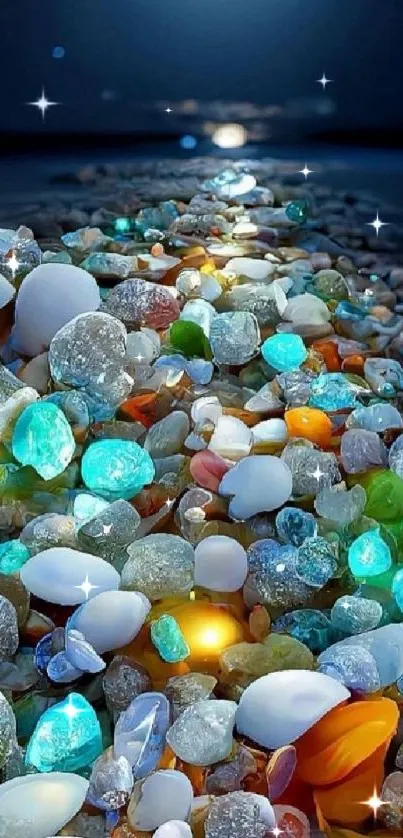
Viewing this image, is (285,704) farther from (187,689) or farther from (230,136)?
(230,136)

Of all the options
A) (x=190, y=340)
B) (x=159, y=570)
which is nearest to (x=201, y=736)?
(x=159, y=570)

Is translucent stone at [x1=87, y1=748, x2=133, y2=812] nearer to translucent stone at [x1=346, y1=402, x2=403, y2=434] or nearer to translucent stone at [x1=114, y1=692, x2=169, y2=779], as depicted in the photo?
translucent stone at [x1=114, y1=692, x2=169, y2=779]

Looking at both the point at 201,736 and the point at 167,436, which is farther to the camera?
the point at 167,436

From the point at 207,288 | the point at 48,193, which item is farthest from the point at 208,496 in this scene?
the point at 48,193

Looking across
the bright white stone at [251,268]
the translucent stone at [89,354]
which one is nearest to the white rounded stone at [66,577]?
the translucent stone at [89,354]

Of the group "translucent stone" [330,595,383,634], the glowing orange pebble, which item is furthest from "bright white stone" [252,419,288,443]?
"translucent stone" [330,595,383,634]

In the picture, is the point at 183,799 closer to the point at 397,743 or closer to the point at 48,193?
the point at 397,743
